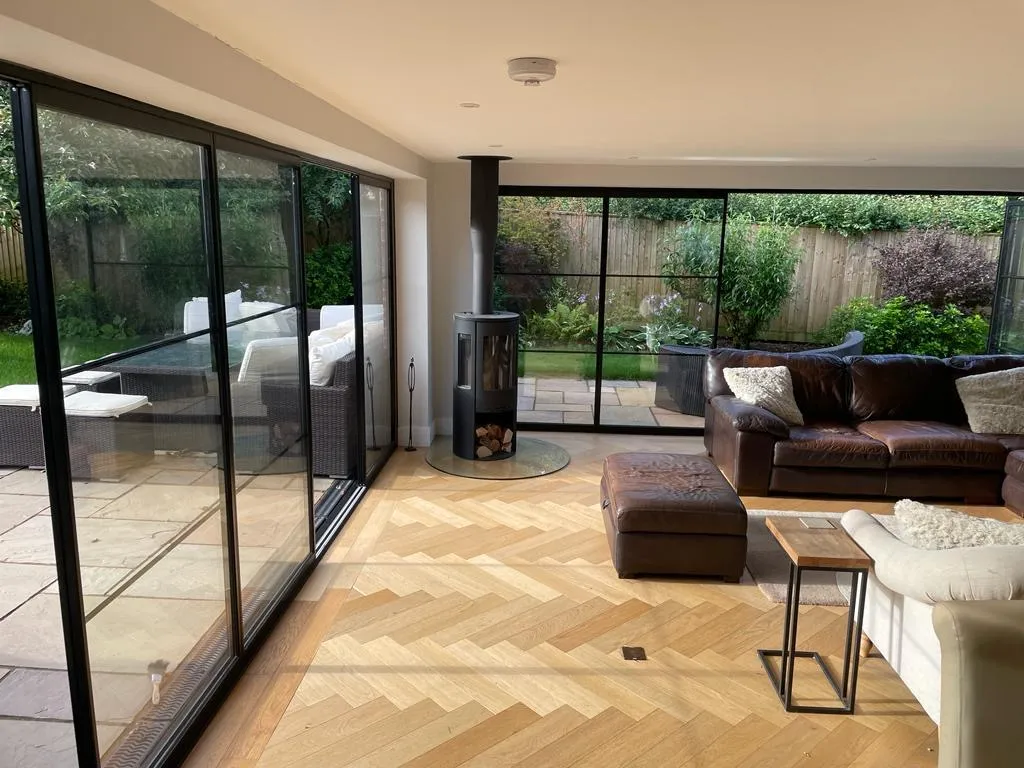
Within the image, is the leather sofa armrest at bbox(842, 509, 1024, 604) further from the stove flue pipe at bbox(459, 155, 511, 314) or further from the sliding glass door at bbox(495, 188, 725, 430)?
the sliding glass door at bbox(495, 188, 725, 430)

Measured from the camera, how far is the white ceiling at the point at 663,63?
1.73m

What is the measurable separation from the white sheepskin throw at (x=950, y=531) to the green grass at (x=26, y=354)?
2.83 m

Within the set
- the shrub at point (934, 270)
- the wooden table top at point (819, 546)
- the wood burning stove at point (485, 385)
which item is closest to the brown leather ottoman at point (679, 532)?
the wooden table top at point (819, 546)

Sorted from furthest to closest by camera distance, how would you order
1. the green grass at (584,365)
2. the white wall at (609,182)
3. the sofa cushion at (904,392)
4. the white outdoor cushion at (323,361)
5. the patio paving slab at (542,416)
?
the patio paving slab at (542,416) → the green grass at (584,365) → the white wall at (609,182) → the sofa cushion at (904,392) → the white outdoor cushion at (323,361)

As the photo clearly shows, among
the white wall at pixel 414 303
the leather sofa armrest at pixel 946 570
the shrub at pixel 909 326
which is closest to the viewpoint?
the leather sofa armrest at pixel 946 570

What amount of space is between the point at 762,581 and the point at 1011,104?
239cm

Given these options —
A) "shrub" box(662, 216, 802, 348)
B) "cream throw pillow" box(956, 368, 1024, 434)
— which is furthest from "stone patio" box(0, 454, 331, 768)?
"shrub" box(662, 216, 802, 348)

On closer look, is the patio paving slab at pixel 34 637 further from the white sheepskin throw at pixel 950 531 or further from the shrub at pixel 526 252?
the shrub at pixel 526 252

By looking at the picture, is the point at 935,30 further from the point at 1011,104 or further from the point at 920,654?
the point at 920,654

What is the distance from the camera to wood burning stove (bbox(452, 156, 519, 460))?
5.63 m

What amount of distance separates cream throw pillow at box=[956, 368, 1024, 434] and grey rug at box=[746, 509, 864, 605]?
1.95 m

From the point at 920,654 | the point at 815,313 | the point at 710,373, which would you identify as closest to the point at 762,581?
the point at 920,654

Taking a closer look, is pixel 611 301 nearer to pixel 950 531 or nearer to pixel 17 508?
pixel 950 531

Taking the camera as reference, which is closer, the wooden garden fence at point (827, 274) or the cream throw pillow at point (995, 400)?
the cream throw pillow at point (995, 400)
